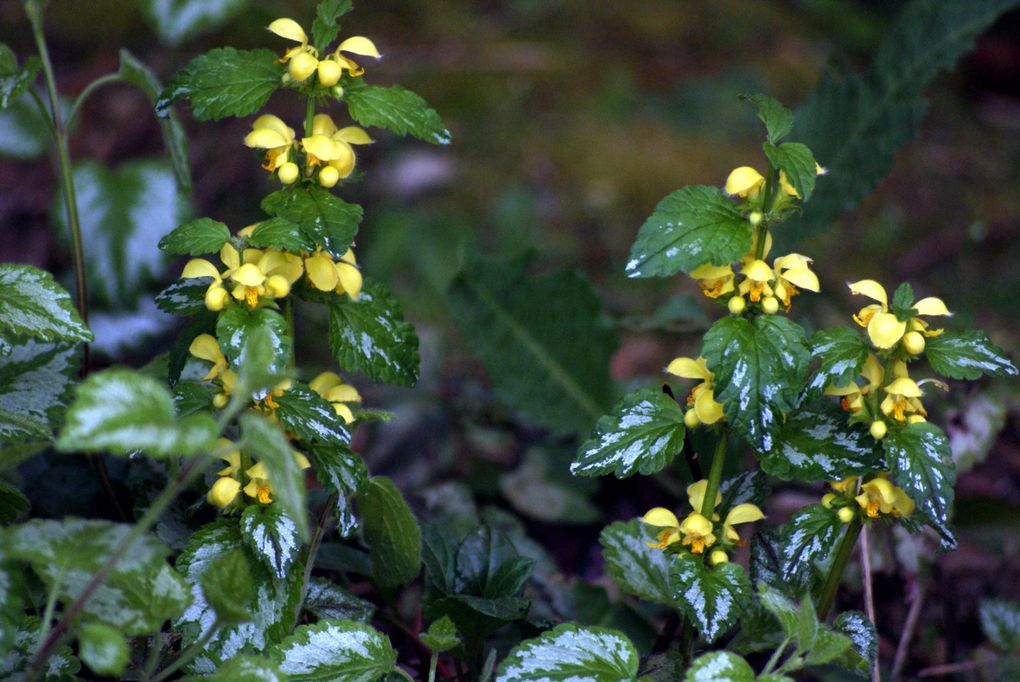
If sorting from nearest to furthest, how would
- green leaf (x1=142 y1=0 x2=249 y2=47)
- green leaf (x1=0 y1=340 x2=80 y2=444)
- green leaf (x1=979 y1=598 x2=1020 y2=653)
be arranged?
green leaf (x1=0 y1=340 x2=80 y2=444) → green leaf (x1=979 y1=598 x2=1020 y2=653) → green leaf (x1=142 y1=0 x2=249 y2=47)

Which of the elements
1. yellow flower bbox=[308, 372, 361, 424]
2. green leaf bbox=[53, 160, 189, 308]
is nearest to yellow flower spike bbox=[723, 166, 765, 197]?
yellow flower bbox=[308, 372, 361, 424]

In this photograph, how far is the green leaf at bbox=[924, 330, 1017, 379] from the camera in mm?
904

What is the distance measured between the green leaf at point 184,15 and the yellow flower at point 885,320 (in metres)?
1.90

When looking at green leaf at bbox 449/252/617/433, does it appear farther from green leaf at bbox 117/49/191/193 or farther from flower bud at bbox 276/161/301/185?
flower bud at bbox 276/161/301/185

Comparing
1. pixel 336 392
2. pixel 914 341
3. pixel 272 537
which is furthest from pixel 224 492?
pixel 914 341

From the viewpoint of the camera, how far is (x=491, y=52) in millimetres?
2963

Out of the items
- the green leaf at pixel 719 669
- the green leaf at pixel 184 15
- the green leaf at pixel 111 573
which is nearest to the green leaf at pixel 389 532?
the green leaf at pixel 111 573

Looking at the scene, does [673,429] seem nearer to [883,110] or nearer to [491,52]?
[883,110]

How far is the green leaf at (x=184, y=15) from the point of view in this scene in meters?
2.30

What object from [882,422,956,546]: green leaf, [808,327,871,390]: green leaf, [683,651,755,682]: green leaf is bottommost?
[683,651,755,682]: green leaf

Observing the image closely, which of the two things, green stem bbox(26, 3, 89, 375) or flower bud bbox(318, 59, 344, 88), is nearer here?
flower bud bbox(318, 59, 344, 88)

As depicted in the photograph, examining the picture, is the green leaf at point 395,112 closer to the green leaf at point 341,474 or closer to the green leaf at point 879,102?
the green leaf at point 341,474

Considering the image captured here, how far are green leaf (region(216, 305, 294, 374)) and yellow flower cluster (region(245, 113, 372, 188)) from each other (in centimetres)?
15

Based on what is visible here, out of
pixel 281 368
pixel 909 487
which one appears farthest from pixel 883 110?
pixel 281 368
